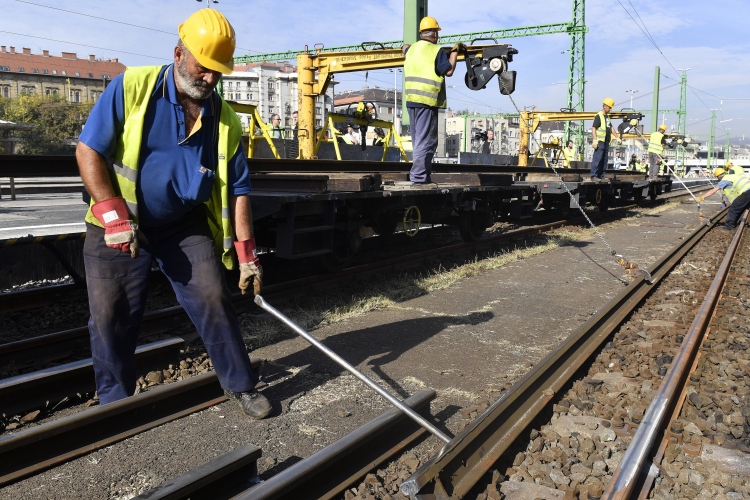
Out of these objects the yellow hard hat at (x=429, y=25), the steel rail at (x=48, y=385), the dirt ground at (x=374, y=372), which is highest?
the yellow hard hat at (x=429, y=25)

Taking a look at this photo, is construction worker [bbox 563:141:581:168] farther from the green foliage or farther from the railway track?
the green foliage

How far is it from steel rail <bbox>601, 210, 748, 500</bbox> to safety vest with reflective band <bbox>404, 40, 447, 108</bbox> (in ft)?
13.0

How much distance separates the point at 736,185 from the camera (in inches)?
603

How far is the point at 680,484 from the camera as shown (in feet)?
9.53

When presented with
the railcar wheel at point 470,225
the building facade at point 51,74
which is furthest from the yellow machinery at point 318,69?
the building facade at point 51,74

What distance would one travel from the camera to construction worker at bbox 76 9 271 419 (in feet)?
9.72

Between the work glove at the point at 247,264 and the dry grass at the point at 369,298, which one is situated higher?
the work glove at the point at 247,264

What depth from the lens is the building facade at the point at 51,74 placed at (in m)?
91.1

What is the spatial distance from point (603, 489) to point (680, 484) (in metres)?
0.38

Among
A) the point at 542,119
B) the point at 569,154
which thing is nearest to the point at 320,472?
the point at 542,119

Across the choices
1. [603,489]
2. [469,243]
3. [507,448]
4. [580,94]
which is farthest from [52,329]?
[580,94]

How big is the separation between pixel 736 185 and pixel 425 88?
35.2 ft

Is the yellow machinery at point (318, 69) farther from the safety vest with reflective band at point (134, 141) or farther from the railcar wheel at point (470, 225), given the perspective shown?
the safety vest with reflective band at point (134, 141)

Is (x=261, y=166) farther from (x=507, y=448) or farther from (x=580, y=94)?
(x=580, y=94)
